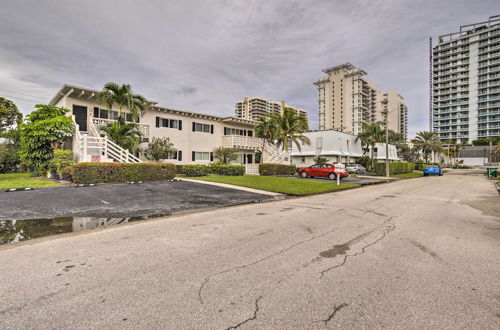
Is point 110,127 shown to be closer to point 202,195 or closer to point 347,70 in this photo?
point 202,195

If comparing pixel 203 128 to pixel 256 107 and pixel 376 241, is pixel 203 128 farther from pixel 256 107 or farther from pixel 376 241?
pixel 256 107

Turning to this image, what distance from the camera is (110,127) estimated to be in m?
18.9

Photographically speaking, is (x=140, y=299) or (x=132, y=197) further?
(x=132, y=197)

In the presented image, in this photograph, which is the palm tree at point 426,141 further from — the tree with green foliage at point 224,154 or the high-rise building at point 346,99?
the tree with green foliage at point 224,154

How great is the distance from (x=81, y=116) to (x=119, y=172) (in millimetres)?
9209

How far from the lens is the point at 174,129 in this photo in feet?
83.7

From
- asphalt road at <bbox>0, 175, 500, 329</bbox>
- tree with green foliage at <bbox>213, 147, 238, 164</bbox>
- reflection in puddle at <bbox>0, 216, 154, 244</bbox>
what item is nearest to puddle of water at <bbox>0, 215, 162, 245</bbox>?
reflection in puddle at <bbox>0, 216, 154, 244</bbox>

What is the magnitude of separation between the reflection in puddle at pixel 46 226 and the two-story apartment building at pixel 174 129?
34.4ft

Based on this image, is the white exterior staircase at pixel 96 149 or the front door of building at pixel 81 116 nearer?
the white exterior staircase at pixel 96 149

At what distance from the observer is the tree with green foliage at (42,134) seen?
16.2 m

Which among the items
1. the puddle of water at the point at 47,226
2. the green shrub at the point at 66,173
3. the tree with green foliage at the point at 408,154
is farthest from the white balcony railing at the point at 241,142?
the tree with green foliage at the point at 408,154

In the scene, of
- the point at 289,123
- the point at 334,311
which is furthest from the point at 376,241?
the point at 289,123

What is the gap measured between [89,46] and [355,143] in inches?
1617

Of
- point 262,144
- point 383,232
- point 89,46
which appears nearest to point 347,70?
point 262,144
